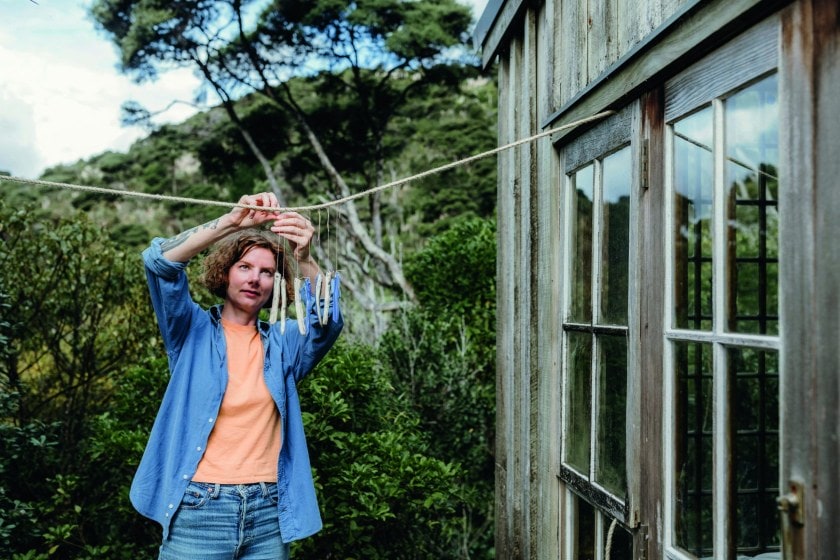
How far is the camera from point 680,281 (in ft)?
6.12

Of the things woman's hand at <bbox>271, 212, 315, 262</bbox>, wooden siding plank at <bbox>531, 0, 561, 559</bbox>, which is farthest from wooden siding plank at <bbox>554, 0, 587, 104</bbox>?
woman's hand at <bbox>271, 212, 315, 262</bbox>

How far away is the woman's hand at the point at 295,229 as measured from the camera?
234 centimetres

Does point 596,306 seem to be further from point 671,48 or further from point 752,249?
point 671,48

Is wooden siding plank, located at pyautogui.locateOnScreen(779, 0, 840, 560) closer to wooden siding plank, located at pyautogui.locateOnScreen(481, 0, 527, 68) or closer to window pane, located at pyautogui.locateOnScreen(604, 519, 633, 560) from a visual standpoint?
window pane, located at pyautogui.locateOnScreen(604, 519, 633, 560)

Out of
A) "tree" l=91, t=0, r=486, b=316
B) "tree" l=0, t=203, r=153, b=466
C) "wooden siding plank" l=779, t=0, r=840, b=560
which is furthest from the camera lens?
"tree" l=91, t=0, r=486, b=316

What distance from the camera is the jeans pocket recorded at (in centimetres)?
220

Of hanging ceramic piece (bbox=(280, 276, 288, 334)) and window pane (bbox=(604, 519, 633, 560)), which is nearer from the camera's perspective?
window pane (bbox=(604, 519, 633, 560))

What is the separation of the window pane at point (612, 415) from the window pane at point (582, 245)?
184mm

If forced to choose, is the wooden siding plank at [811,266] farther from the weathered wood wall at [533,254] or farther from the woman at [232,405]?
the woman at [232,405]

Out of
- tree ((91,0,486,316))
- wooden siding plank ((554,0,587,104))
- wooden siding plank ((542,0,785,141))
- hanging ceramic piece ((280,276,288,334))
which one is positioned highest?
tree ((91,0,486,316))

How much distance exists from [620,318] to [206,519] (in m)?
1.38

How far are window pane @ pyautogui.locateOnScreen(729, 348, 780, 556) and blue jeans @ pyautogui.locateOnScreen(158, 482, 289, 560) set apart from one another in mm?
1376

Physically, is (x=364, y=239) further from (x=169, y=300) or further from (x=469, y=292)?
(x=169, y=300)

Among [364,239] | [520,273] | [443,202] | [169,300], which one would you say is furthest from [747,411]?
[443,202]
